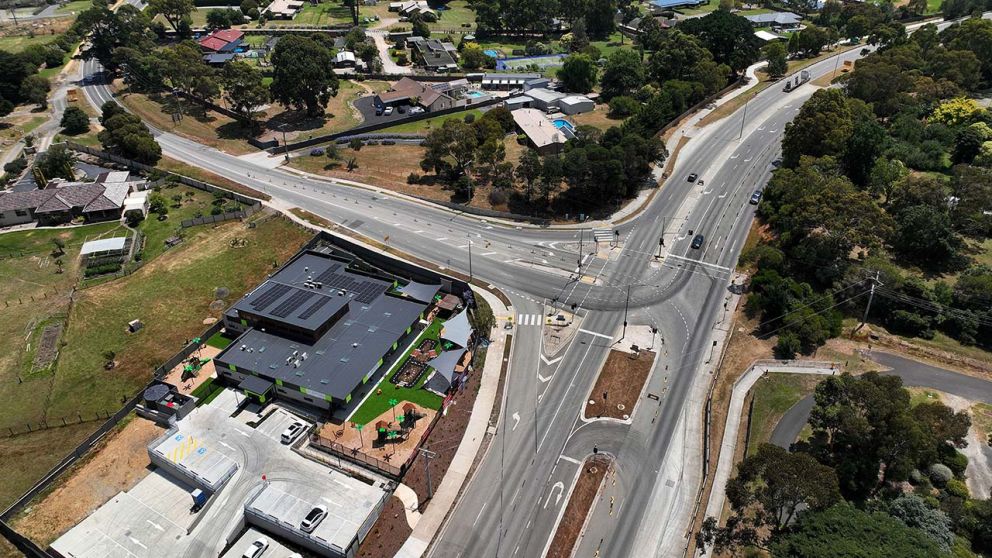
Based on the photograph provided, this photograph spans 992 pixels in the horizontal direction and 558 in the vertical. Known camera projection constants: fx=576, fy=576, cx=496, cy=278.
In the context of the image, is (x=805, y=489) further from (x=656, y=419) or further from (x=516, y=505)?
(x=516, y=505)

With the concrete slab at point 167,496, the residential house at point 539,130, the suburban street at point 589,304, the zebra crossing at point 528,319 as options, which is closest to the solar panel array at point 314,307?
the suburban street at point 589,304

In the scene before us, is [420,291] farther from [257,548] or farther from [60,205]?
[60,205]

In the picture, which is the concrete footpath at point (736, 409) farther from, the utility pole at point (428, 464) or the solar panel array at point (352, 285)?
the solar panel array at point (352, 285)

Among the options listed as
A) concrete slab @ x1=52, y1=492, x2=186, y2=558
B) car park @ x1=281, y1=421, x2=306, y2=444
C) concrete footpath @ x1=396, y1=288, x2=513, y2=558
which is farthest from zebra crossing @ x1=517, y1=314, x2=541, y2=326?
concrete slab @ x1=52, y1=492, x2=186, y2=558

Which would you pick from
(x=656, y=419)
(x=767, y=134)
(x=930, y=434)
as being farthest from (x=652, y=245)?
(x=767, y=134)

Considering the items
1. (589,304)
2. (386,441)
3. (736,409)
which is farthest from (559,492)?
(589,304)

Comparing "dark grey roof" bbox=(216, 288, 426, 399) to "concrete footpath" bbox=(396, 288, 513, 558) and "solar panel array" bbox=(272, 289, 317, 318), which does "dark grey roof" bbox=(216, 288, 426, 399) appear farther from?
"concrete footpath" bbox=(396, 288, 513, 558)
